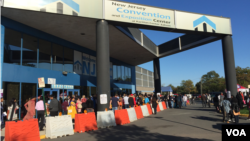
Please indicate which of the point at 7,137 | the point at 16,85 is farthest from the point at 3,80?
the point at 7,137

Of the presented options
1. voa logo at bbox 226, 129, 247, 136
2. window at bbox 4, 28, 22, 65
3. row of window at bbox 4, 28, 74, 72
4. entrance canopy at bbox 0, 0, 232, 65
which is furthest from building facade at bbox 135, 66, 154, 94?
voa logo at bbox 226, 129, 247, 136

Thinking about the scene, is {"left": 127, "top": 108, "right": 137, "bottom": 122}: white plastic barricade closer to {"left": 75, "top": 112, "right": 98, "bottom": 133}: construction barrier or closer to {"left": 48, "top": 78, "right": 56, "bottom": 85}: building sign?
{"left": 75, "top": 112, "right": 98, "bottom": 133}: construction barrier

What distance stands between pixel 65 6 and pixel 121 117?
27.3 ft

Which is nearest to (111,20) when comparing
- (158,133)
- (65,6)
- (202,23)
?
(65,6)

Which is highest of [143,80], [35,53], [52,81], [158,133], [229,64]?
[35,53]

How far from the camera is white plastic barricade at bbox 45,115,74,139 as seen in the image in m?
8.70

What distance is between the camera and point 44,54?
1781cm

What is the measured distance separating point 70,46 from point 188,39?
13.5 m

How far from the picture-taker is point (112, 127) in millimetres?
11156

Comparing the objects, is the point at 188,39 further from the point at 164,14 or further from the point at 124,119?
the point at 124,119

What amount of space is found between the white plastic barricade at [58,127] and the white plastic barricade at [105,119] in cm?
197

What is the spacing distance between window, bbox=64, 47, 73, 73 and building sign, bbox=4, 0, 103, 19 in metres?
7.50

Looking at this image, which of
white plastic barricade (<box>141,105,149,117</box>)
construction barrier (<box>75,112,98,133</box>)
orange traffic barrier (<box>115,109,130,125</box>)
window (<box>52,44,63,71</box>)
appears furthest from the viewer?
window (<box>52,44,63,71</box>)

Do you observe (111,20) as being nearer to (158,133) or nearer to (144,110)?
(144,110)
